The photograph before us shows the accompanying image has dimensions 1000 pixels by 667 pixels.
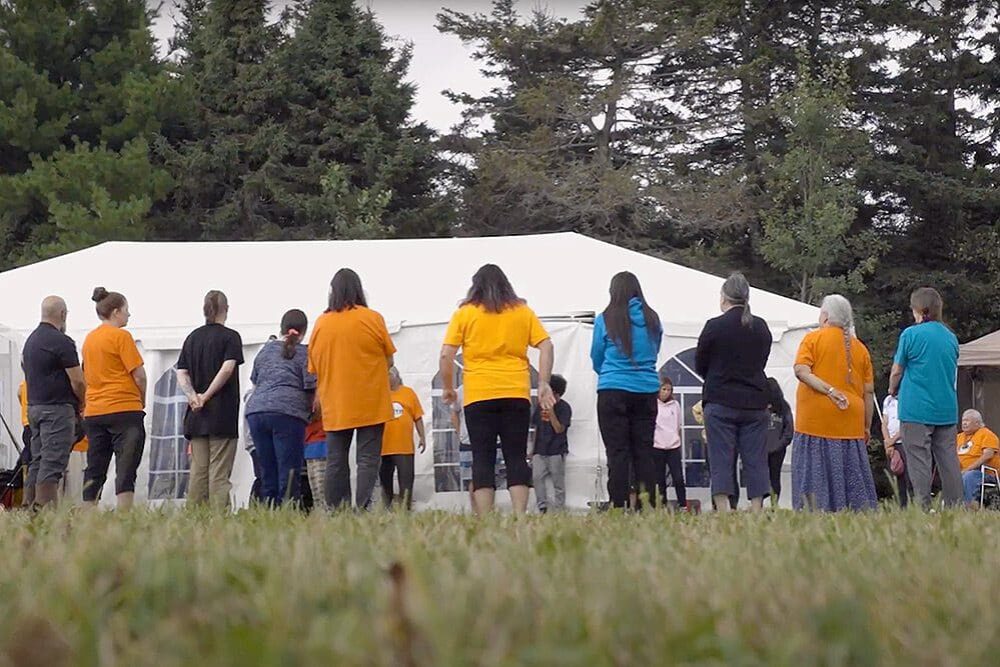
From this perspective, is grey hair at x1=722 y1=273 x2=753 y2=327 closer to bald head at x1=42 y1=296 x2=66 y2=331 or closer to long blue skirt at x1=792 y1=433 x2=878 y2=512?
long blue skirt at x1=792 y1=433 x2=878 y2=512

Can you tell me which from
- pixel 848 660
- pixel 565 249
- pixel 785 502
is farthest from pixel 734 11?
pixel 848 660

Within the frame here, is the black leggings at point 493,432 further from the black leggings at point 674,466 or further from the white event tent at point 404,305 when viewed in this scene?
the black leggings at point 674,466

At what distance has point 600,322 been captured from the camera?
7.63m

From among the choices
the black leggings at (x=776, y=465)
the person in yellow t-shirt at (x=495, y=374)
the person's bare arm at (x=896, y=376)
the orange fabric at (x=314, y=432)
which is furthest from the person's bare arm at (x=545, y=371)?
the black leggings at (x=776, y=465)

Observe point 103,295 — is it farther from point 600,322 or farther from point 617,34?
point 617,34

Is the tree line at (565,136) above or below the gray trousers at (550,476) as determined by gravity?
above

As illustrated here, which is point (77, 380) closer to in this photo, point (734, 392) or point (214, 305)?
point (214, 305)

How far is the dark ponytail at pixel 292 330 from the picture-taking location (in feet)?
31.0

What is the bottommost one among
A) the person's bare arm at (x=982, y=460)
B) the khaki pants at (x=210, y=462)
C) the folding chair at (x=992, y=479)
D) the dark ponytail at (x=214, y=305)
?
the folding chair at (x=992, y=479)

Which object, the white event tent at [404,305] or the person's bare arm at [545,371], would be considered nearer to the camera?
the person's bare arm at [545,371]

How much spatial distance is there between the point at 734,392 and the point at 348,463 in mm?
2069

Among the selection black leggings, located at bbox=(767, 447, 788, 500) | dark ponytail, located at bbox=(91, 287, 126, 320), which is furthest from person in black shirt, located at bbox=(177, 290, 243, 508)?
black leggings, located at bbox=(767, 447, 788, 500)

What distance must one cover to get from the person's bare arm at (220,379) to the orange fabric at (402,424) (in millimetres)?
1712

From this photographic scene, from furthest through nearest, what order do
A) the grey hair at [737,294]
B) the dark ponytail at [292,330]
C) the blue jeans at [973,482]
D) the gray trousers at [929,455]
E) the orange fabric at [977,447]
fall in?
the orange fabric at [977,447] → the blue jeans at [973,482] → the dark ponytail at [292,330] → the gray trousers at [929,455] → the grey hair at [737,294]
